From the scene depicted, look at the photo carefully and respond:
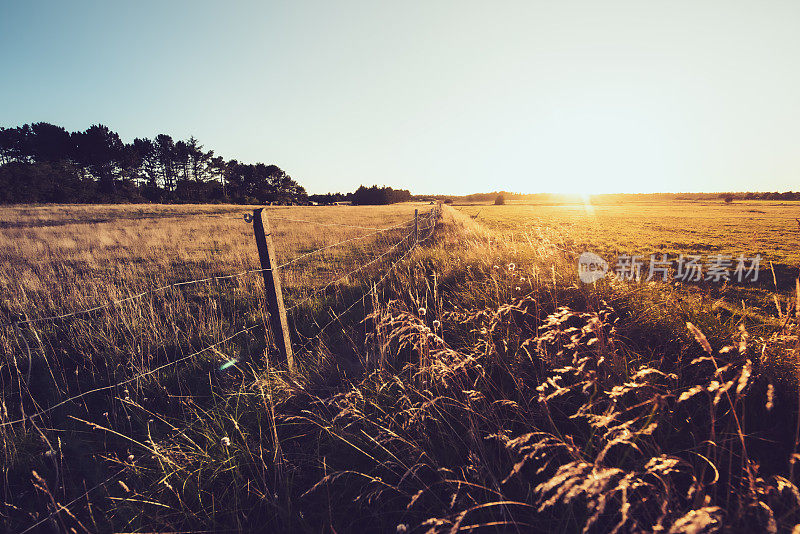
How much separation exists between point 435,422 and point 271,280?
1.89m

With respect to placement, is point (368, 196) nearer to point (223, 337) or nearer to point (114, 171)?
point (114, 171)

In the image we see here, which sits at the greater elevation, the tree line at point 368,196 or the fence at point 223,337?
the tree line at point 368,196

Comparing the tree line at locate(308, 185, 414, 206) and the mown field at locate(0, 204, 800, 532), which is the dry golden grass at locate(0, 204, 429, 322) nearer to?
the mown field at locate(0, 204, 800, 532)

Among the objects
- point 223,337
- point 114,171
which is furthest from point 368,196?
point 223,337

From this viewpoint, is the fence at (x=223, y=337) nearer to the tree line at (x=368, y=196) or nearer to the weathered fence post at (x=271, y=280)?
the weathered fence post at (x=271, y=280)

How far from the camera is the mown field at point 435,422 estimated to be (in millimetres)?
1523

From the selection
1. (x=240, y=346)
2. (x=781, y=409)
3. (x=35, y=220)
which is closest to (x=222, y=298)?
(x=240, y=346)

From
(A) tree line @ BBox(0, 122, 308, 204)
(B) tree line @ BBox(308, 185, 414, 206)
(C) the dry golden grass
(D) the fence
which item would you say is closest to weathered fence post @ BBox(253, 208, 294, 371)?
(D) the fence

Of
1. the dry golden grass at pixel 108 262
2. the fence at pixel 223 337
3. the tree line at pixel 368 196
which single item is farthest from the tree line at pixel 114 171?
the fence at pixel 223 337

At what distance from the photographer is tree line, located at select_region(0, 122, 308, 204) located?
43.9 meters

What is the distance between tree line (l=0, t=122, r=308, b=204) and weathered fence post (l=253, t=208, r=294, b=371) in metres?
59.8

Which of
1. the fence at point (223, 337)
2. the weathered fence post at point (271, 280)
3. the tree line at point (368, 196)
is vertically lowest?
the fence at point (223, 337)

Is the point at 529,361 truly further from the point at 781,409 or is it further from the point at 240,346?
the point at 240,346

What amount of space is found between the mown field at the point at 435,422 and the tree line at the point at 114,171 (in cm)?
5847
